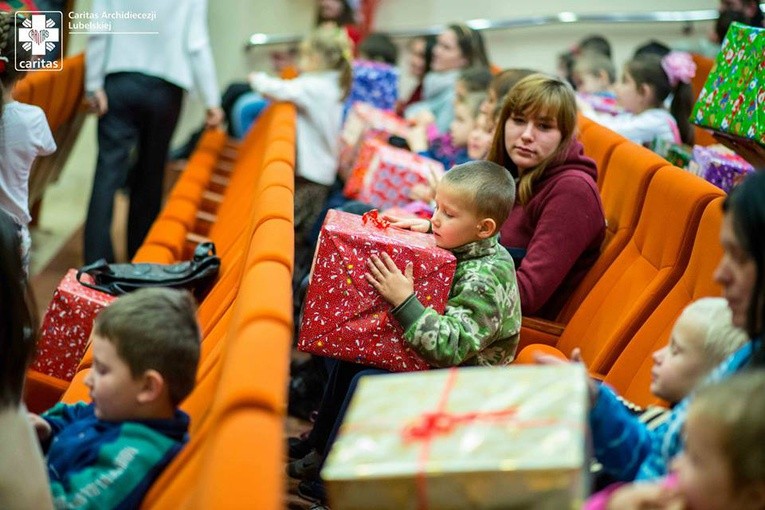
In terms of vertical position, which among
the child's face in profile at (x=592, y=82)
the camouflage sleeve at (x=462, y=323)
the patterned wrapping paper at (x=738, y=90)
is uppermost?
the patterned wrapping paper at (x=738, y=90)

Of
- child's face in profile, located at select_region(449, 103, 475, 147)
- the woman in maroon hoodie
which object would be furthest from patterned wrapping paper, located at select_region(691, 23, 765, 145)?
child's face in profile, located at select_region(449, 103, 475, 147)

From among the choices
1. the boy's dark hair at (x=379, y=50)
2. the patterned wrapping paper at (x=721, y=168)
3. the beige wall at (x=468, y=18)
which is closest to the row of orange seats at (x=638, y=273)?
the patterned wrapping paper at (x=721, y=168)

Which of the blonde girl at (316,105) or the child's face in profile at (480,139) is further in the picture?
the blonde girl at (316,105)

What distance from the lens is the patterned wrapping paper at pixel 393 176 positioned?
183 inches

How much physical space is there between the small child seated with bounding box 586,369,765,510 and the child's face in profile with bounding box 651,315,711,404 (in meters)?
0.44

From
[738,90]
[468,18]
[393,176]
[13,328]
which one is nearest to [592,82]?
[468,18]

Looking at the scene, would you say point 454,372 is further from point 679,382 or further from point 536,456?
point 679,382

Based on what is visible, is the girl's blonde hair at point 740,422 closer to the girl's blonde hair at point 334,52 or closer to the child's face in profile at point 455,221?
the child's face in profile at point 455,221

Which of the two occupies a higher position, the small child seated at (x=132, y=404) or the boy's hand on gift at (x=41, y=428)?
the small child seated at (x=132, y=404)

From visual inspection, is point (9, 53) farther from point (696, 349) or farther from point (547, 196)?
point (696, 349)

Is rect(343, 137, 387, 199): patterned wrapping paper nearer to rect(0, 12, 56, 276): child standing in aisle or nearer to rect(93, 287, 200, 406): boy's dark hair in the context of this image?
rect(0, 12, 56, 276): child standing in aisle

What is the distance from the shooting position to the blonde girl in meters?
5.40

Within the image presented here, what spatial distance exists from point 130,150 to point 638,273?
311cm

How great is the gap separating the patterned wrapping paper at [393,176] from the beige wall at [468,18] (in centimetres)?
464
